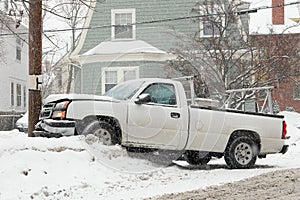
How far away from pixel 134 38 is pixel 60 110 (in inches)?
516

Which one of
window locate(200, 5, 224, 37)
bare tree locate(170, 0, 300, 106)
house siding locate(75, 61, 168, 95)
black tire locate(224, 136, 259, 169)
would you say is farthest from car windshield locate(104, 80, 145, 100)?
window locate(200, 5, 224, 37)

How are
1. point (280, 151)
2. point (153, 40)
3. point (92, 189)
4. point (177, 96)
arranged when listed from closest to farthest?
point (92, 189) < point (177, 96) < point (280, 151) < point (153, 40)

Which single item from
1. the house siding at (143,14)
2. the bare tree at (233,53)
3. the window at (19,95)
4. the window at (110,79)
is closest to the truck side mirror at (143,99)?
the bare tree at (233,53)

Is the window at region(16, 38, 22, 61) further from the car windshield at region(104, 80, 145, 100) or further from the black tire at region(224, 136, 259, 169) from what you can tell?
the black tire at region(224, 136, 259, 169)

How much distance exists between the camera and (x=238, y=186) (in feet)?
30.7

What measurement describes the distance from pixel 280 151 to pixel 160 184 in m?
3.88

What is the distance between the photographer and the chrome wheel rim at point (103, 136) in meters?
10.7

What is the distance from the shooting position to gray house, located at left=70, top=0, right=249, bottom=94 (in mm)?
22375

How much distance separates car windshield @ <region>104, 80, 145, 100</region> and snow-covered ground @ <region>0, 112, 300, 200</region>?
3.87 ft

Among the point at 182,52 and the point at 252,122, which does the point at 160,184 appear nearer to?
the point at 252,122

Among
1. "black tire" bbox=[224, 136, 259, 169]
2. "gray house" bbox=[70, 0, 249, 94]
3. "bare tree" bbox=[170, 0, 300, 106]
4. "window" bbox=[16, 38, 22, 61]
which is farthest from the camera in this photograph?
"window" bbox=[16, 38, 22, 61]

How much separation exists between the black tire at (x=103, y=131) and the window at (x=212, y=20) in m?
11.5

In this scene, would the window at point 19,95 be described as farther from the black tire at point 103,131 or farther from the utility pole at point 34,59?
the black tire at point 103,131

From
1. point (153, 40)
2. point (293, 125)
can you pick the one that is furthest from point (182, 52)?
point (293, 125)
